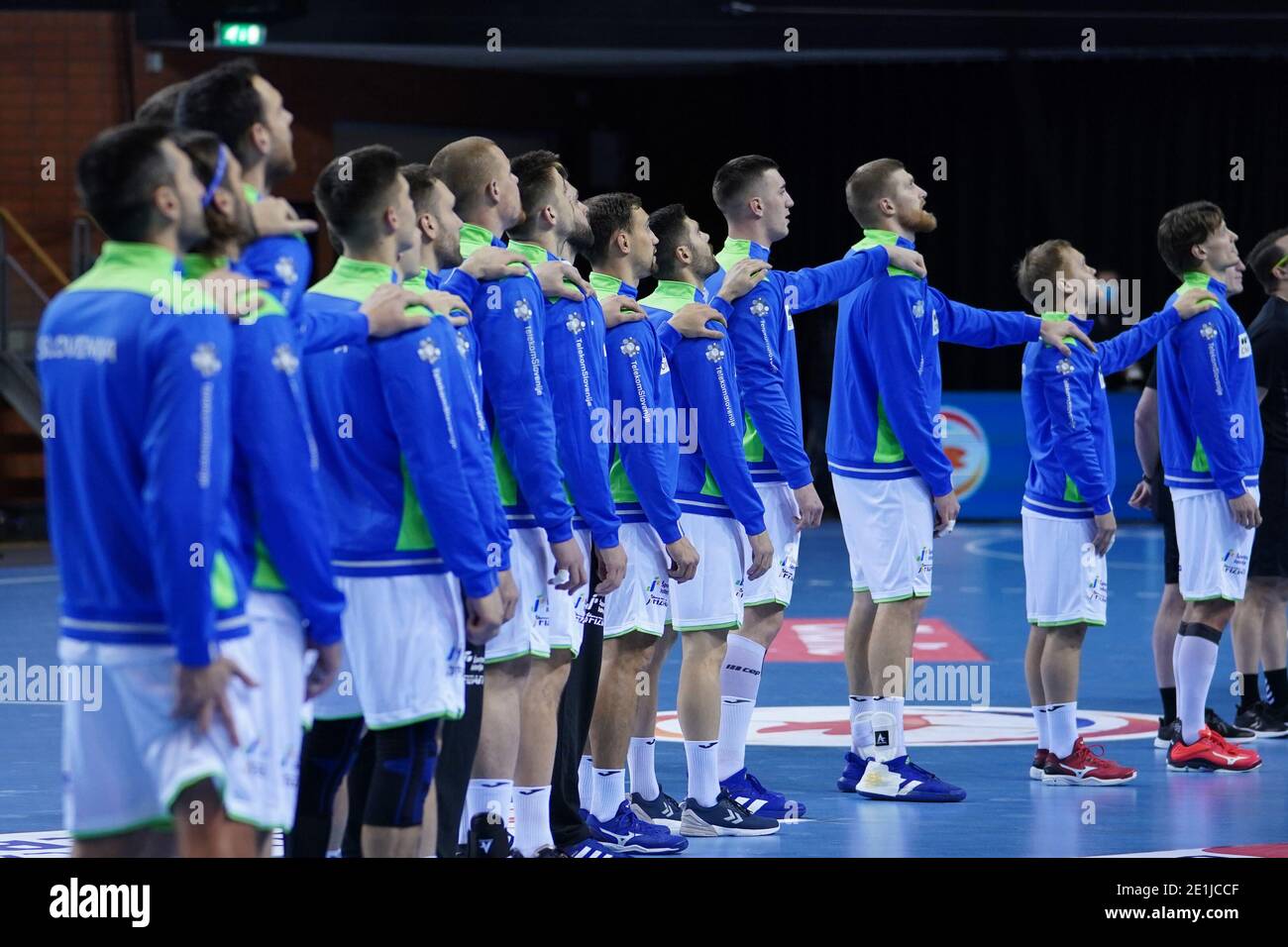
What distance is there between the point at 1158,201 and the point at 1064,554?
44.4 feet

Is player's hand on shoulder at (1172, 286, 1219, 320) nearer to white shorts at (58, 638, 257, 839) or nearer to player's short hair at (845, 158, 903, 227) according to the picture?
player's short hair at (845, 158, 903, 227)

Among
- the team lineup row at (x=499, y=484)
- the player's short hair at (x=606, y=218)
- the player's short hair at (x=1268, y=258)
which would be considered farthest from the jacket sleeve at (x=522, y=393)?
the player's short hair at (x=1268, y=258)

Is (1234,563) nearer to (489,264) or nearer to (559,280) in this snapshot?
(559,280)

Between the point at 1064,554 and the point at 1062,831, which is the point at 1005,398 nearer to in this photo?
the point at 1064,554

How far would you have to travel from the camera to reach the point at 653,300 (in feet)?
20.6

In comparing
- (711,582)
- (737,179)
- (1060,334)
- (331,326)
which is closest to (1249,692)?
(1060,334)

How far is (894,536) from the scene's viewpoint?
6.77 m

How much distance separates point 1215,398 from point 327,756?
424 centimetres

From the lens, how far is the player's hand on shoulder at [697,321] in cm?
606

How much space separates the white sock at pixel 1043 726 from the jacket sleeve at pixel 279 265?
13.2ft

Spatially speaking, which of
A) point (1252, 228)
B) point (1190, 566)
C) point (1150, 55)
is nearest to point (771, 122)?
point (1150, 55)

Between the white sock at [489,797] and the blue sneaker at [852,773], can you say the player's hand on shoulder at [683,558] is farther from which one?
the blue sneaker at [852,773]

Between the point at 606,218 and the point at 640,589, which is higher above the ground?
the point at 606,218

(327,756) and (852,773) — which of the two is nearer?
(327,756)
